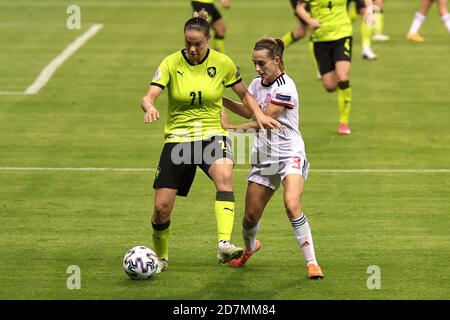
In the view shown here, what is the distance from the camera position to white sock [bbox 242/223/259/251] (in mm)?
13430

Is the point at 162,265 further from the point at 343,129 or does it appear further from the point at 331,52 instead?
the point at 331,52

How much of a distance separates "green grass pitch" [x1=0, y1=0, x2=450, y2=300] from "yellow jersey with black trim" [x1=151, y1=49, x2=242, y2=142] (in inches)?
60.8

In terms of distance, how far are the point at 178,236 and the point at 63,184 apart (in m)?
3.48

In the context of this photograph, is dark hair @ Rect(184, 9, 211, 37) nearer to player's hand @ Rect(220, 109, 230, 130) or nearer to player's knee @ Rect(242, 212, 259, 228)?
player's hand @ Rect(220, 109, 230, 130)

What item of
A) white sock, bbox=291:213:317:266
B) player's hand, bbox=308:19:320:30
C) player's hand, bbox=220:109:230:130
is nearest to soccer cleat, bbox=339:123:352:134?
player's hand, bbox=308:19:320:30

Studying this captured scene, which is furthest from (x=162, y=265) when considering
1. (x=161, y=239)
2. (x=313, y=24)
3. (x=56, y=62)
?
(x=56, y=62)

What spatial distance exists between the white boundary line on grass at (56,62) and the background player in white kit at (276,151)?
12730 millimetres

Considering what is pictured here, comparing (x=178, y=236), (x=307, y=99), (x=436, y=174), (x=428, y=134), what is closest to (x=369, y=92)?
(x=307, y=99)

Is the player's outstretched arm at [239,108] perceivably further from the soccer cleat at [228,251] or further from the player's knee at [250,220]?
the soccer cleat at [228,251]

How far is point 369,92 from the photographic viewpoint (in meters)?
25.5

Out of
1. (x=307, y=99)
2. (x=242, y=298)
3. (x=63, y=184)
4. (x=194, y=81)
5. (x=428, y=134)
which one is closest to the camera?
(x=242, y=298)

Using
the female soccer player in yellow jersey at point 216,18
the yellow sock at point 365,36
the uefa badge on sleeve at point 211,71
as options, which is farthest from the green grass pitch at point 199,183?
the uefa badge on sleeve at point 211,71

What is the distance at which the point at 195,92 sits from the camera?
43.1 feet

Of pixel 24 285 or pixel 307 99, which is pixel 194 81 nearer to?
pixel 24 285
